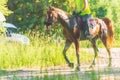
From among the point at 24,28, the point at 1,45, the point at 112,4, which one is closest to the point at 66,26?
the point at 1,45

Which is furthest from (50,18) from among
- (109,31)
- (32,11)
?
(32,11)

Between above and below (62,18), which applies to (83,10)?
above

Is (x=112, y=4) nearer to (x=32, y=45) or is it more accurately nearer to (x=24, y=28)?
(x=24, y=28)

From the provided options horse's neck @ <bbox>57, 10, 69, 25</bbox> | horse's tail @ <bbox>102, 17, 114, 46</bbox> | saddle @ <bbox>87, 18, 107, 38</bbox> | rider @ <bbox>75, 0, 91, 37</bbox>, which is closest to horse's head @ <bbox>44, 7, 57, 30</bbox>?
horse's neck @ <bbox>57, 10, 69, 25</bbox>

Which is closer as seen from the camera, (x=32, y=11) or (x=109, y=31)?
(x=109, y=31)

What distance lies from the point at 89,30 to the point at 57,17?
1.19 m

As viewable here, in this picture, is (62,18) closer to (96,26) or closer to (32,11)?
(96,26)

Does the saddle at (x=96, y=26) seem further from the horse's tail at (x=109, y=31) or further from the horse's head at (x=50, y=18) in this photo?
the horse's head at (x=50, y=18)

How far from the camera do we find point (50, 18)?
14875 mm

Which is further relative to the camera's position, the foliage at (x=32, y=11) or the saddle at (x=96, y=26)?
the foliage at (x=32, y=11)

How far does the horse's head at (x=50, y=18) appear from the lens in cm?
1477

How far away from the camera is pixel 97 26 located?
54.5 ft

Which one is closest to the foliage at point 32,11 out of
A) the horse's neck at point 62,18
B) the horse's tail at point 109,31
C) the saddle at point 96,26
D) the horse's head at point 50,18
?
the horse's tail at point 109,31

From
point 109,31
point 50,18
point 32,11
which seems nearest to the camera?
point 50,18
